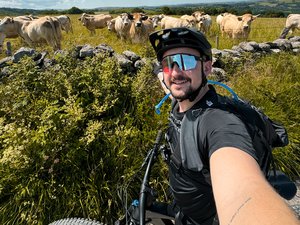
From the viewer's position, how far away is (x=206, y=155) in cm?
161

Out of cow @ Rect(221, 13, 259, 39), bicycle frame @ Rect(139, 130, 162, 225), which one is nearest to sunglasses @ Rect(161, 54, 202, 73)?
bicycle frame @ Rect(139, 130, 162, 225)

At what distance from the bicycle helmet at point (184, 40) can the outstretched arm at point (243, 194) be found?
0.90m

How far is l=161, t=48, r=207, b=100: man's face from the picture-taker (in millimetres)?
2047

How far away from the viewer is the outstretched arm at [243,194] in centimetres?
100

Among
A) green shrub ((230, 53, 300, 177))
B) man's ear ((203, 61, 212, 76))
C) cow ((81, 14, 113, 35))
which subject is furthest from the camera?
cow ((81, 14, 113, 35))

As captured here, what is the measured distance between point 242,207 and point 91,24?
1022 inches

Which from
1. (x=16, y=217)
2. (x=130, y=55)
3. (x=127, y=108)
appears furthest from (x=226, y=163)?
(x=130, y=55)

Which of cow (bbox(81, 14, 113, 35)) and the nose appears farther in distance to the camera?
cow (bbox(81, 14, 113, 35))

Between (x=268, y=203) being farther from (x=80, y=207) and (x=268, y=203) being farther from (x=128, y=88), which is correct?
(x=128, y=88)

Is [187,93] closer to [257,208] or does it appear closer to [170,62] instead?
[170,62]

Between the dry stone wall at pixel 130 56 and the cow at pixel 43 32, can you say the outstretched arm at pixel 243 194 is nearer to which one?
the dry stone wall at pixel 130 56

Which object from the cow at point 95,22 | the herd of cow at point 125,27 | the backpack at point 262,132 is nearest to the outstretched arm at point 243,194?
the backpack at point 262,132

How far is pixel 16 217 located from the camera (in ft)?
11.0

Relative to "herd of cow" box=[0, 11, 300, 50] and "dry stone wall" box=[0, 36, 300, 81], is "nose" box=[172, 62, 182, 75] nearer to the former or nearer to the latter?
"dry stone wall" box=[0, 36, 300, 81]
